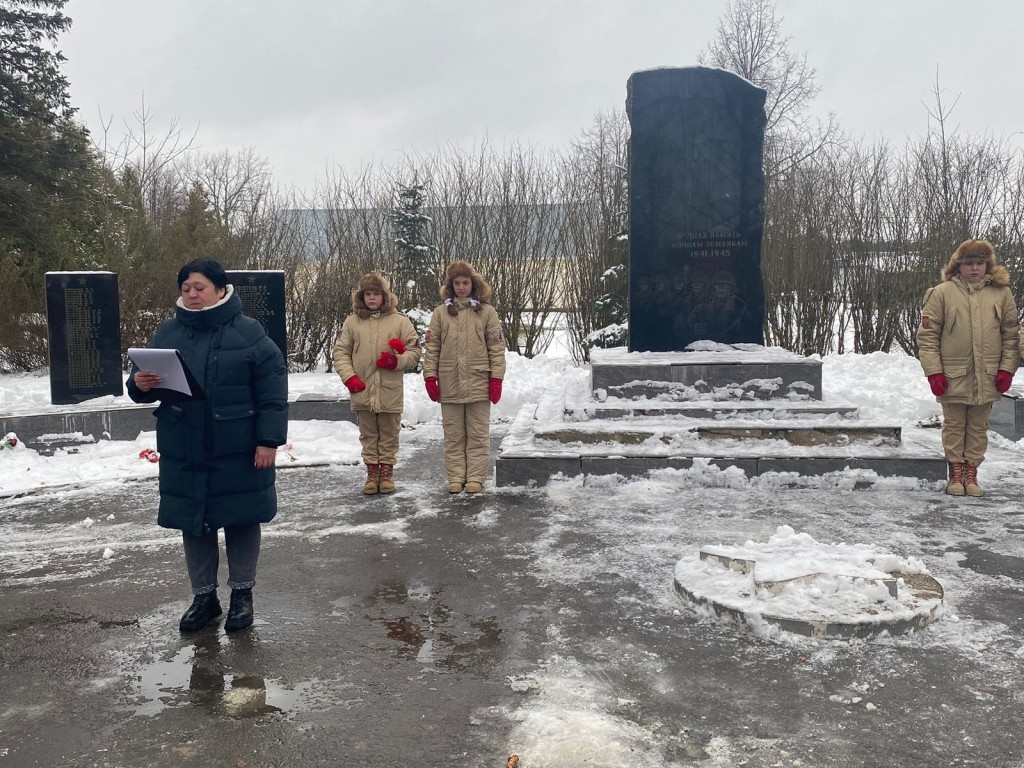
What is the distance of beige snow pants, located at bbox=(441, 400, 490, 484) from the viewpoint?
752 centimetres

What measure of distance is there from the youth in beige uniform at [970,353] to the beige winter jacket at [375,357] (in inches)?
165

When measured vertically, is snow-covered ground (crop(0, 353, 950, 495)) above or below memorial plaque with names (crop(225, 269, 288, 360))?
below

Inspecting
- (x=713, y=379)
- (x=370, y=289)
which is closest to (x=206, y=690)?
(x=370, y=289)

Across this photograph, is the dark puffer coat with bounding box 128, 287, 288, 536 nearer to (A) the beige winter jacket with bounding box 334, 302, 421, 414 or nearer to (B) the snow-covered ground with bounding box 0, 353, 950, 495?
(A) the beige winter jacket with bounding box 334, 302, 421, 414

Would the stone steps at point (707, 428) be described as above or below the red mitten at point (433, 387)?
below

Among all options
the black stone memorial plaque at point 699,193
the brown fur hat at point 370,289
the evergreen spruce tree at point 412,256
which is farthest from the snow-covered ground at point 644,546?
the evergreen spruce tree at point 412,256

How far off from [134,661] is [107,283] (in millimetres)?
8152

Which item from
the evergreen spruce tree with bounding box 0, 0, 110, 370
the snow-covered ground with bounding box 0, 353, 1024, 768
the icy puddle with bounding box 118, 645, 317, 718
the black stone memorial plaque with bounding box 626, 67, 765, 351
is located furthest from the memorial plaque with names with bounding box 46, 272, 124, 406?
the icy puddle with bounding box 118, 645, 317, 718

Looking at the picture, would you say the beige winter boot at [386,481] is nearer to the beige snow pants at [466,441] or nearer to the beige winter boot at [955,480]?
the beige snow pants at [466,441]

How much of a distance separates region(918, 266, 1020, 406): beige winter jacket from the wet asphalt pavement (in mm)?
1304

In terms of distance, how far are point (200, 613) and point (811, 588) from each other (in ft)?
9.86

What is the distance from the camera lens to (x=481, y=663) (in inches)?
154

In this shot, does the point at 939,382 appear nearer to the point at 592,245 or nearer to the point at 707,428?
the point at 707,428

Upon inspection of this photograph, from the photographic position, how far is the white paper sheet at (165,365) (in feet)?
13.0
